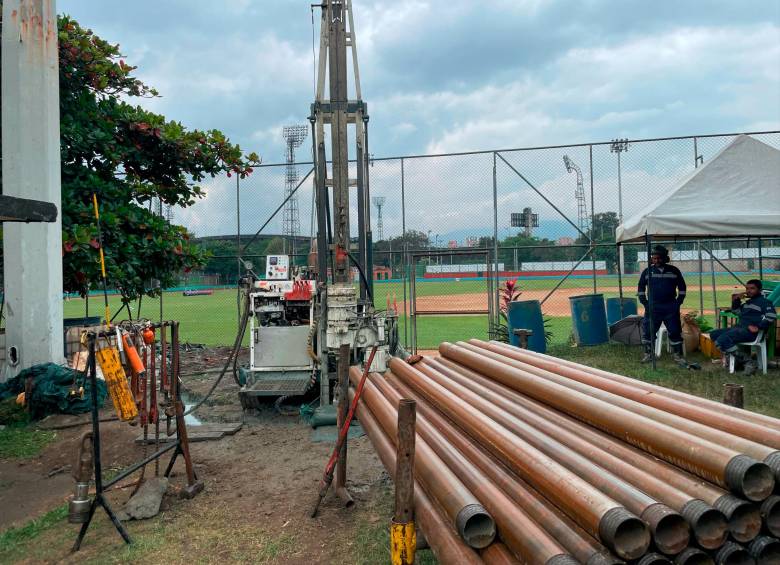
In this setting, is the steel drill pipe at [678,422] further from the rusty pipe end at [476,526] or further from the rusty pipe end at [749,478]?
the rusty pipe end at [476,526]

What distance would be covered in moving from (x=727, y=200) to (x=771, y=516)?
782cm

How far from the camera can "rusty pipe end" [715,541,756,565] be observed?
2227 millimetres

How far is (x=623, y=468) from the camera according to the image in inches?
103

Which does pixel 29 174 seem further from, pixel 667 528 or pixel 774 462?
pixel 774 462

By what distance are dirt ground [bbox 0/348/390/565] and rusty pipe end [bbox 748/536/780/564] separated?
2.62 m

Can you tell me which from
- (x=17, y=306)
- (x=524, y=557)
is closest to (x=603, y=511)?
(x=524, y=557)

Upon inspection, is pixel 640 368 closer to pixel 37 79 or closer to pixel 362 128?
pixel 362 128

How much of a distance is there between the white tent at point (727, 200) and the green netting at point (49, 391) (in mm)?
8529

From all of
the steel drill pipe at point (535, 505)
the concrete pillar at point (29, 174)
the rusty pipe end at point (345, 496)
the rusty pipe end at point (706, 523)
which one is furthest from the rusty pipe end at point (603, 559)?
the concrete pillar at point (29, 174)

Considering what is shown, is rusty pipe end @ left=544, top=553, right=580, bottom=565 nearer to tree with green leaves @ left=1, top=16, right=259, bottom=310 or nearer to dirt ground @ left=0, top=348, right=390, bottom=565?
dirt ground @ left=0, top=348, right=390, bottom=565

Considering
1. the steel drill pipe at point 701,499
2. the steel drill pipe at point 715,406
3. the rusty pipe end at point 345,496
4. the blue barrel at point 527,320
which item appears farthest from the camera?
the blue barrel at point 527,320

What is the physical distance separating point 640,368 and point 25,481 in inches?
333

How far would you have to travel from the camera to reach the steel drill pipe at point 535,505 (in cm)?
217

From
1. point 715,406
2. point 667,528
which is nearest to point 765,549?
point 667,528
